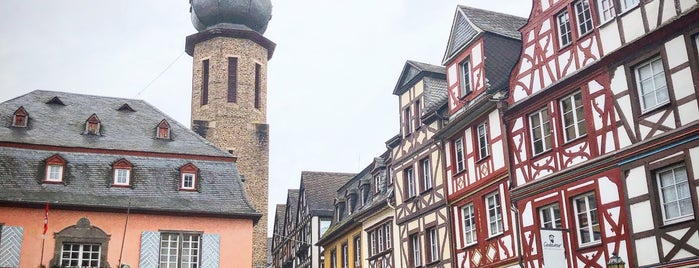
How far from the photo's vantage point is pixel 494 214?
22281 mm

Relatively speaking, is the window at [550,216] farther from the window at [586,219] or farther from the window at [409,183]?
the window at [409,183]

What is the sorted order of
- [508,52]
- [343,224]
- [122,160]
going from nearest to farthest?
[508,52] < [122,160] < [343,224]

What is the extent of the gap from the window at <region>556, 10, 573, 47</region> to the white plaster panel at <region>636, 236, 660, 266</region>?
18.2 ft

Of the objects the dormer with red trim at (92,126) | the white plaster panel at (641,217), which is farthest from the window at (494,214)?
the dormer with red trim at (92,126)

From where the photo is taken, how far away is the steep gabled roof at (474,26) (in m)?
24.3

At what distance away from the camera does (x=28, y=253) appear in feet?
91.7

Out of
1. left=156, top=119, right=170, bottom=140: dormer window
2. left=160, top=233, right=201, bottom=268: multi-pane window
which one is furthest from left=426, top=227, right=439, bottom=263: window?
left=156, top=119, right=170, bottom=140: dormer window

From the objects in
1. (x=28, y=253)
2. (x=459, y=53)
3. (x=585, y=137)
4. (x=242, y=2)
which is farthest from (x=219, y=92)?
(x=585, y=137)

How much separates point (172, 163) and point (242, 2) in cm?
2000

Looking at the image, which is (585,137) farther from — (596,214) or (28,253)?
(28,253)

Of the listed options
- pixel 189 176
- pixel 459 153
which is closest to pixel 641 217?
pixel 459 153

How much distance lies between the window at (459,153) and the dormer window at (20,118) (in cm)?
1748

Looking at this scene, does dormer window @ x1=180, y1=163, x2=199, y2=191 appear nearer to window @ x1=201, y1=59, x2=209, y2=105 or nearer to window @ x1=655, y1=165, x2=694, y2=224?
window @ x1=201, y1=59, x2=209, y2=105

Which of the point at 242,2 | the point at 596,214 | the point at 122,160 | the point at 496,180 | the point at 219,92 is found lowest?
the point at 596,214
